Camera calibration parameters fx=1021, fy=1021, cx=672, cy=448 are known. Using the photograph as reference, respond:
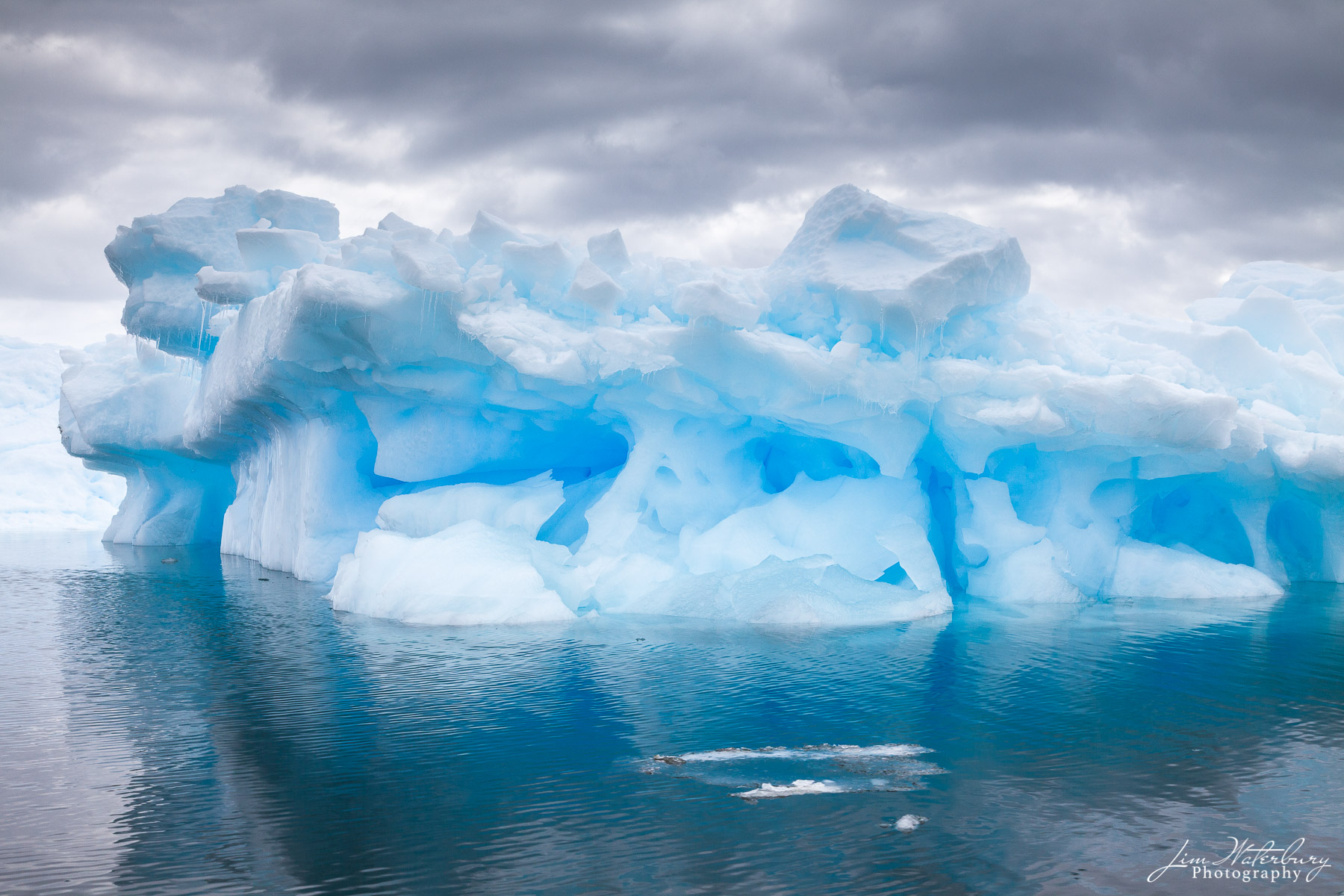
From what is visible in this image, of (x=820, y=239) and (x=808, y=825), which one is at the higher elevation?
(x=820, y=239)

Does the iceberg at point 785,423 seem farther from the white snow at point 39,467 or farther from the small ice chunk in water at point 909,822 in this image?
the white snow at point 39,467

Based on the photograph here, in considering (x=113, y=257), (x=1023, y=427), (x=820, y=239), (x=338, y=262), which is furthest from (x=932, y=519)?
(x=113, y=257)

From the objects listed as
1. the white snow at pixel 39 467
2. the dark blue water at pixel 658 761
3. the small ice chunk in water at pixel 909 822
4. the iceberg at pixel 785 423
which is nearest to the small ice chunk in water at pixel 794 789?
the dark blue water at pixel 658 761

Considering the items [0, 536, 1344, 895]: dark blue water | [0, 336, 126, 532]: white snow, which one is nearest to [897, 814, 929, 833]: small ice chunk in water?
[0, 536, 1344, 895]: dark blue water

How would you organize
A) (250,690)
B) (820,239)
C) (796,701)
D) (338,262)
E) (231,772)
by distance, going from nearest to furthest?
(231,772), (796,701), (250,690), (820,239), (338,262)

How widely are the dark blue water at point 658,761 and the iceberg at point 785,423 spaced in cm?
245

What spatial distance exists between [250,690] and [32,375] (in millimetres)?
60984

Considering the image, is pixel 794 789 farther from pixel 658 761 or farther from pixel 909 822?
pixel 658 761

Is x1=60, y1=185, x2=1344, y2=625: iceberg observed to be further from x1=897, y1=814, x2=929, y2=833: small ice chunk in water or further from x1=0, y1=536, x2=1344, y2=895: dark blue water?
x1=897, y1=814, x2=929, y2=833: small ice chunk in water

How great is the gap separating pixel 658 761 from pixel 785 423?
1085 centimetres

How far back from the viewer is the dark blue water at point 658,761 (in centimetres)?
584

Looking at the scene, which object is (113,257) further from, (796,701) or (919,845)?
(919,845)

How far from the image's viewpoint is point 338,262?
18.5 metres

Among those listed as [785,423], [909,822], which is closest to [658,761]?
[909,822]
